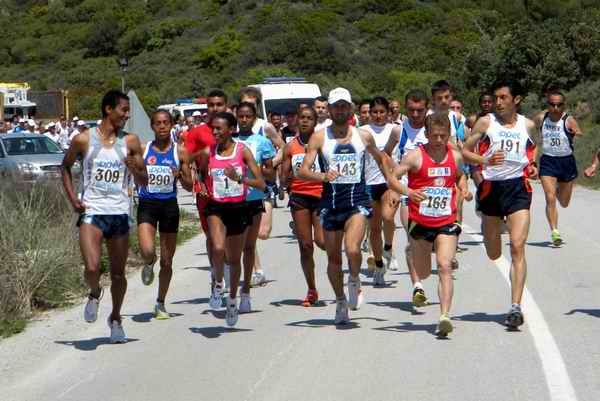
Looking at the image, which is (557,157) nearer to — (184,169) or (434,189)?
(434,189)

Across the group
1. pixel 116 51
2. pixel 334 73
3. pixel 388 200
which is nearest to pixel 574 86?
pixel 334 73

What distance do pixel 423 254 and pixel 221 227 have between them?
5.74 ft

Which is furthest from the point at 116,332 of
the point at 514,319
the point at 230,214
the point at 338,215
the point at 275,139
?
the point at 275,139

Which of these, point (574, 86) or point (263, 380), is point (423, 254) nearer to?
point (263, 380)

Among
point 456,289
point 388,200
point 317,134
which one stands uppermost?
point 317,134

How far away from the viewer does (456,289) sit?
40.8ft

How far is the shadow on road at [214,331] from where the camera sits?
10294 mm

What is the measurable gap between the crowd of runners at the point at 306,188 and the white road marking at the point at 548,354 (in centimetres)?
28

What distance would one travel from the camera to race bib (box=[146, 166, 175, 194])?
10961 mm

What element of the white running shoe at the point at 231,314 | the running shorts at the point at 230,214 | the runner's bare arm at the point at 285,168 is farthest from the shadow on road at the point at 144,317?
the runner's bare arm at the point at 285,168

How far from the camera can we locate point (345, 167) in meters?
10.2

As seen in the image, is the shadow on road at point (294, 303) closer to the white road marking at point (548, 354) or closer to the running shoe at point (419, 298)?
the running shoe at point (419, 298)

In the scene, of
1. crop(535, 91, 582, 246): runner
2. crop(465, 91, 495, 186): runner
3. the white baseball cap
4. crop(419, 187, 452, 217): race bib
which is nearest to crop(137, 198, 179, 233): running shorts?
the white baseball cap

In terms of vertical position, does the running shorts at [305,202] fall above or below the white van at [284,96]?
below
